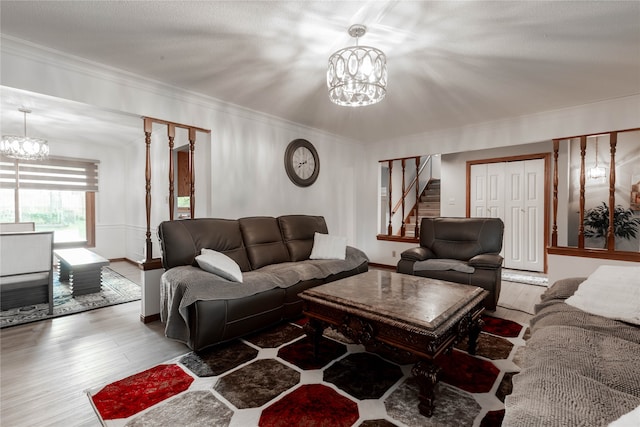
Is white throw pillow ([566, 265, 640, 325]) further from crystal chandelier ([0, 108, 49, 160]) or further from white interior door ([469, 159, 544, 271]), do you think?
crystal chandelier ([0, 108, 49, 160])

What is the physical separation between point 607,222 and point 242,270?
5443mm

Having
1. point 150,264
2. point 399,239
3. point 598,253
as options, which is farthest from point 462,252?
point 150,264

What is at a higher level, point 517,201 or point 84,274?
point 517,201

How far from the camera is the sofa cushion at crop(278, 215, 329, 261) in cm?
370

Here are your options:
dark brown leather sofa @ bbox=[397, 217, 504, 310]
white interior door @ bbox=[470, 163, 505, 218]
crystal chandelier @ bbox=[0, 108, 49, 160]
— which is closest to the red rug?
dark brown leather sofa @ bbox=[397, 217, 504, 310]

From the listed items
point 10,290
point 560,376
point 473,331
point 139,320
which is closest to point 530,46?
point 473,331

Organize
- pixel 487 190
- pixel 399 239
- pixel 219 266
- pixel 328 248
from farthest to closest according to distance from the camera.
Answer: pixel 487 190 → pixel 399 239 → pixel 328 248 → pixel 219 266

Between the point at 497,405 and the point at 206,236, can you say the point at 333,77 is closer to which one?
the point at 206,236

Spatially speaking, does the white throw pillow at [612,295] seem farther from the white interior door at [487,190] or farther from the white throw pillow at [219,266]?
the white interior door at [487,190]

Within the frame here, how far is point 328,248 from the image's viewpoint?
373cm

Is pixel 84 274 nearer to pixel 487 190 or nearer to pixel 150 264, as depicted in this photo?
pixel 150 264

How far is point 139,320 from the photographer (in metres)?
2.97

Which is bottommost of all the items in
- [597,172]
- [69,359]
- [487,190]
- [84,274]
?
[69,359]

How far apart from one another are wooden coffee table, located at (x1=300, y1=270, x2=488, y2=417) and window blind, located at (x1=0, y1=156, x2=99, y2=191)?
5.75m
